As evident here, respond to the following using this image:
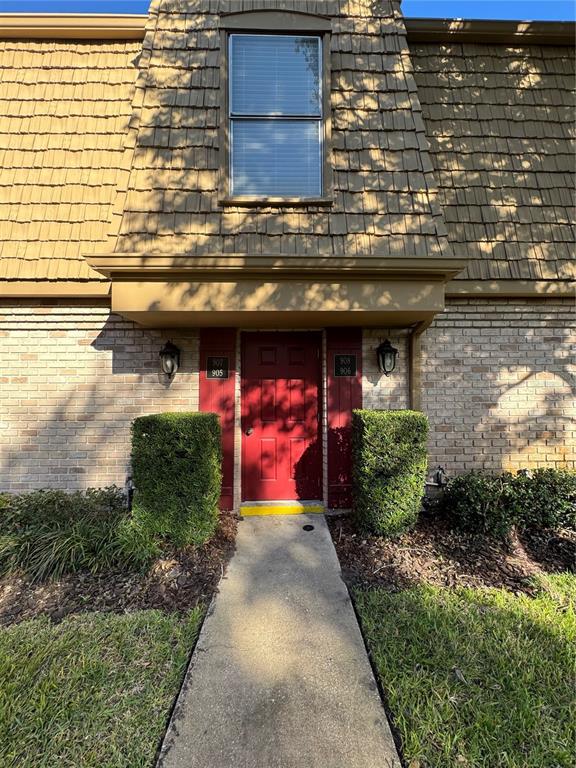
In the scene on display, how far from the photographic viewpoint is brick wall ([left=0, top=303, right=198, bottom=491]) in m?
4.53

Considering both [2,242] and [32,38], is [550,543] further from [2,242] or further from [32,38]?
[32,38]

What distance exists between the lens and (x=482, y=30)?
5102 millimetres

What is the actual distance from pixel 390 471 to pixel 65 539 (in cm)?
337

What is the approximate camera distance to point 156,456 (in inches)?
143

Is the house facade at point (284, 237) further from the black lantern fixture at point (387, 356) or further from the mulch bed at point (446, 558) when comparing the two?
the mulch bed at point (446, 558)

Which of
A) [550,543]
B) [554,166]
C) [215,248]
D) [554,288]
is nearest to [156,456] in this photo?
[215,248]

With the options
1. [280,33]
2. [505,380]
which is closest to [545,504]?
[505,380]

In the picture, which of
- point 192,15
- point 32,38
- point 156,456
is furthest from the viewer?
point 32,38

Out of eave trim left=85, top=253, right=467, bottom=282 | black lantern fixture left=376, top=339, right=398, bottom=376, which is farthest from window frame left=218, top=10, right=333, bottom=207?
black lantern fixture left=376, top=339, right=398, bottom=376

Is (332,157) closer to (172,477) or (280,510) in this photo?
(172,477)

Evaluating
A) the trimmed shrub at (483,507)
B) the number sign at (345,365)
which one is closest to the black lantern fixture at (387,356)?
the number sign at (345,365)

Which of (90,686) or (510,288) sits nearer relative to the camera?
(90,686)

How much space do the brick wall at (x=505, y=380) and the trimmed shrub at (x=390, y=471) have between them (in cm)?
97

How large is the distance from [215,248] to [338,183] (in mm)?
1578
